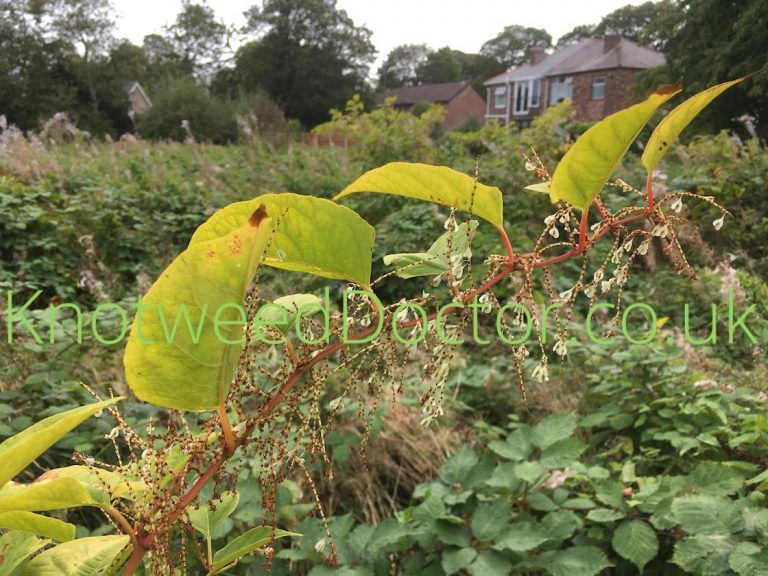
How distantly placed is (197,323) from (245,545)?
22cm

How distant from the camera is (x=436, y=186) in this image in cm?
42

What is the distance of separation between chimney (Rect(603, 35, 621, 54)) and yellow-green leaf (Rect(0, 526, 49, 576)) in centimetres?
3627

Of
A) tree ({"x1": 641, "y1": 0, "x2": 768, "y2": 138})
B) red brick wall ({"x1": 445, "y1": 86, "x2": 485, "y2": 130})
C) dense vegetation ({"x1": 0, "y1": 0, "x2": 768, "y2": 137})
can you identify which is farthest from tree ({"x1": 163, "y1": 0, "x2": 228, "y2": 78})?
tree ({"x1": 641, "y1": 0, "x2": 768, "y2": 138})

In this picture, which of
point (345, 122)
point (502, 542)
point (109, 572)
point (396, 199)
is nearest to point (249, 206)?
point (109, 572)

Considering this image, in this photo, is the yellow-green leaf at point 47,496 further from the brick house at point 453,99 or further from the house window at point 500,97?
the brick house at point 453,99

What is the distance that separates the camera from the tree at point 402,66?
56.2 meters

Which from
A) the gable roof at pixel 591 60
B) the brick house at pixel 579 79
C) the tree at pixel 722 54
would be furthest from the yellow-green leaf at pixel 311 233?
the gable roof at pixel 591 60

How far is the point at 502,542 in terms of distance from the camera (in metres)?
1.38

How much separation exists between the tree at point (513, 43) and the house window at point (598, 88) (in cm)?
2315

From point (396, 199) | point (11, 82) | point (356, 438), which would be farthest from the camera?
point (11, 82)

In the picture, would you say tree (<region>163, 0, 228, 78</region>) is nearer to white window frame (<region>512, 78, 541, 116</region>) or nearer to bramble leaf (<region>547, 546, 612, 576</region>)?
white window frame (<region>512, 78, 541, 116</region>)

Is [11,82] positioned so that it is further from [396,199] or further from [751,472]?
[751,472]

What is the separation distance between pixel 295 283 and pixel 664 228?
4068 millimetres

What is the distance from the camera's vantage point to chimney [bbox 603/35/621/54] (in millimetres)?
31984
